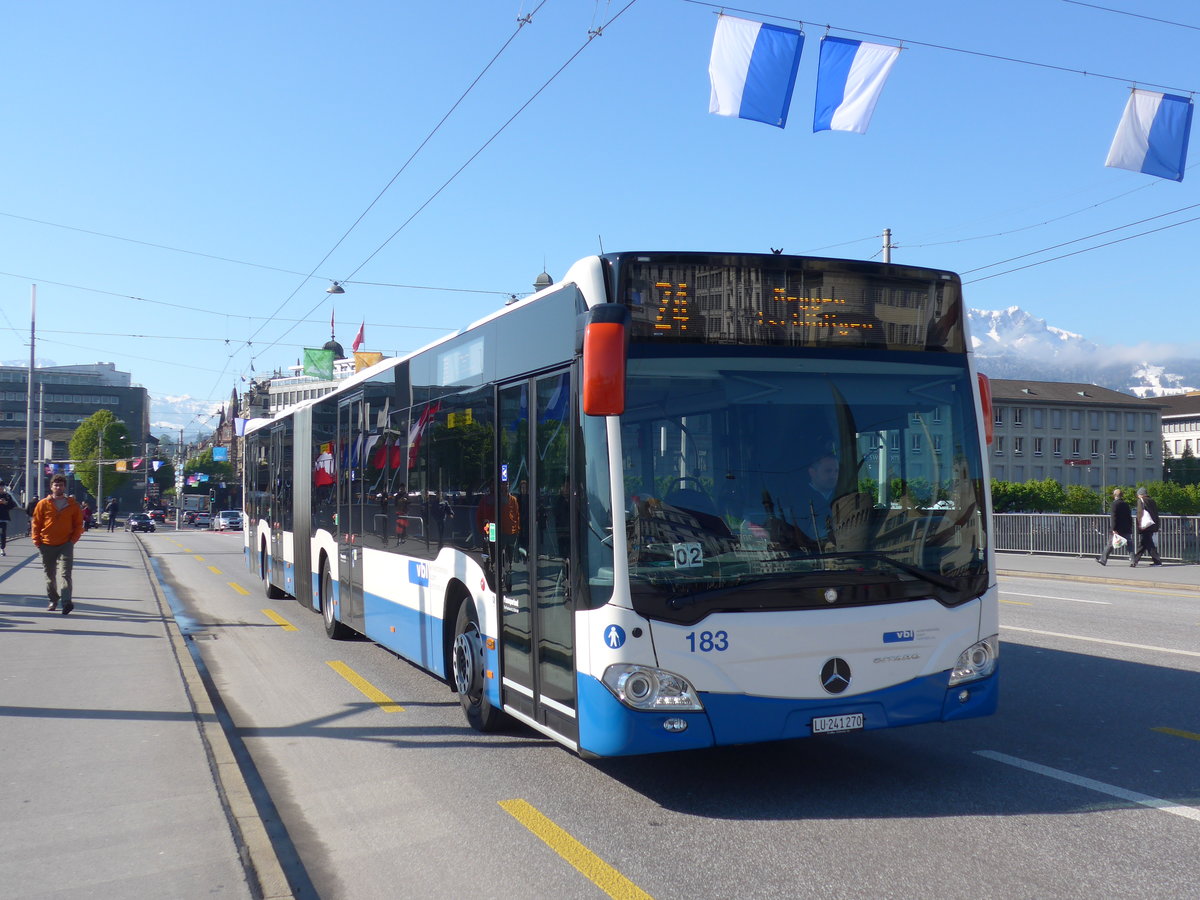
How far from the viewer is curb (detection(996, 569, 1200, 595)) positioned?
19.5 metres

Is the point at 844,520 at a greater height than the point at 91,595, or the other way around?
the point at 844,520

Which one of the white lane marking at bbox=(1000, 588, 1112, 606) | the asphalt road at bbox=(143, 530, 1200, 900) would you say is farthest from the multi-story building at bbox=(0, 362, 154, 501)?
the asphalt road at bbox=(143, 530, 1200, 900)

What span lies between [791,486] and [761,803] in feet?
5.65

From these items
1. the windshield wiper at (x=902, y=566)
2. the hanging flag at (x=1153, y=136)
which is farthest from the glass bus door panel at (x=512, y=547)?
the hanging flag at (x=1153, y=136)

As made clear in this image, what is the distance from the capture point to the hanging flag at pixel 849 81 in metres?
13.1

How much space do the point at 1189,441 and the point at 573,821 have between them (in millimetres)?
189388

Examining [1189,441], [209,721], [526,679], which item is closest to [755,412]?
[526,679]

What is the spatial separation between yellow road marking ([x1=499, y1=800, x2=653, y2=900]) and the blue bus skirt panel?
1.50 feet

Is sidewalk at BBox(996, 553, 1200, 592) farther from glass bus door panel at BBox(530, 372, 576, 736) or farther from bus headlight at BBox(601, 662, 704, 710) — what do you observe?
bus headlight at BBox(601, 662, 704, 710)

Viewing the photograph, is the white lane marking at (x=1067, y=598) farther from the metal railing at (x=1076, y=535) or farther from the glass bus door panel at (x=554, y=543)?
the glass bus door panel at (x=554, y=543)

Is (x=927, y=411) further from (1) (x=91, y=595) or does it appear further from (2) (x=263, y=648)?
(1) (x=91, y=595)

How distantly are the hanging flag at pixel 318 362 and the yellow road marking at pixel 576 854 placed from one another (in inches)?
1429

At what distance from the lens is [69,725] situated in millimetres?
8055

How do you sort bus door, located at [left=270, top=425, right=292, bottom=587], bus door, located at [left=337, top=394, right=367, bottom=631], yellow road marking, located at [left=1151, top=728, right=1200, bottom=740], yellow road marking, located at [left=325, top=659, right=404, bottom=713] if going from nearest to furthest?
yellow road marking, located at [left=1151, top=728, right=1200, bottom=740] < yellow road marking, located at [left=325, top=659, right=404, bottom=713] < bus door, located at [left=337, top=394, right=367, bottom=631] < bus door, located at [left=270, top=425, right=292, bottom=587]
